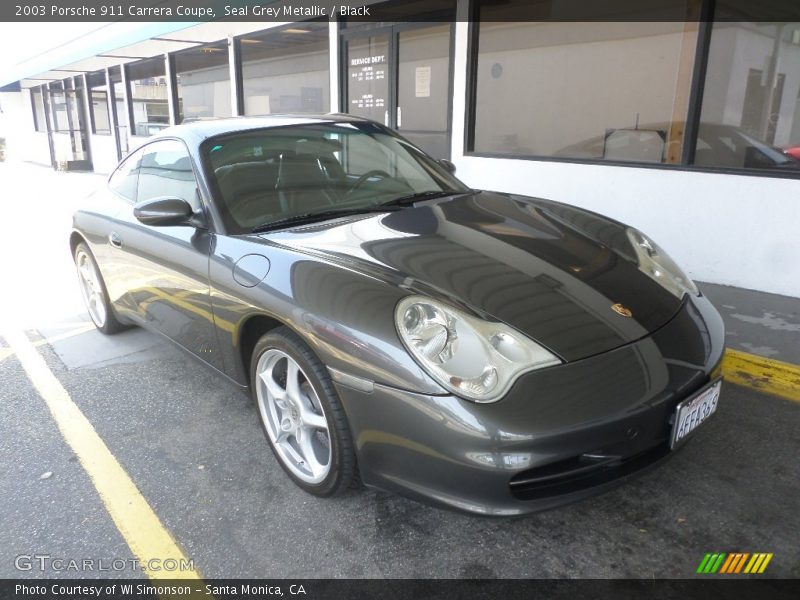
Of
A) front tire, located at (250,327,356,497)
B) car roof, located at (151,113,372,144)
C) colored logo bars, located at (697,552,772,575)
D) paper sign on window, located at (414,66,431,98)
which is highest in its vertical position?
paper sign on window, located at (414,66,431,98)

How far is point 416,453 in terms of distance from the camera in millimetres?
1851

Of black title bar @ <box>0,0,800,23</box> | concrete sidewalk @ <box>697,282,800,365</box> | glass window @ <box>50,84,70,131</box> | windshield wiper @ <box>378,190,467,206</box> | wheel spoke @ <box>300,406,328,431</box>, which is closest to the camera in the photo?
wheel spoke @ <box>300,406,328,431</box>

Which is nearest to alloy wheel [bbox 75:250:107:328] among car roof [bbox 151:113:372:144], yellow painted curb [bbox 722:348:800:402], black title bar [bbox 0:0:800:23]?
car roof [bbox 151:113:372:144]


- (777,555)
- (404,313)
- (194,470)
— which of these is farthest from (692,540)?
(194,470)

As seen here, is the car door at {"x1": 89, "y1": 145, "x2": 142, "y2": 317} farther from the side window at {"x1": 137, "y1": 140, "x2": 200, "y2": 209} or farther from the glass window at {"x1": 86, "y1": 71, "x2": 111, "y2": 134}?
the glass window at {"x1": 86, "y1": 71, "x2": 111, "y2": 134}

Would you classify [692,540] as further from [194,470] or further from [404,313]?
[194,470]

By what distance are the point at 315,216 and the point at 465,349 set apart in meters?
1.22

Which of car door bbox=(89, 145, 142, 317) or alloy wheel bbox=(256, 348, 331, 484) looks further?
car door bbox=(89, 145, 142, 317)

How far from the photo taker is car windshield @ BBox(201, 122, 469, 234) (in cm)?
279

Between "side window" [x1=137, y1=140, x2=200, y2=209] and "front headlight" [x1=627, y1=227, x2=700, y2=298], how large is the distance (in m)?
2.08

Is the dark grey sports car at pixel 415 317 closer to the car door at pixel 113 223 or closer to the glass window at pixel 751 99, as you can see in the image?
the car door at pixel 113 223

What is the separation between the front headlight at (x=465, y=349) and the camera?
5.93 feet

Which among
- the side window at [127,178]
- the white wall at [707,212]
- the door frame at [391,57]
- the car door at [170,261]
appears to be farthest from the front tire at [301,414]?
the door frame at [391,57]

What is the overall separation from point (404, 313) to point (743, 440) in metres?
1.78
